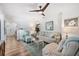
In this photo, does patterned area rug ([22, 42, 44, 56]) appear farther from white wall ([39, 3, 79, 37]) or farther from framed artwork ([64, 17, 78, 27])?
framed artwork ([64, 17, 78, 27])

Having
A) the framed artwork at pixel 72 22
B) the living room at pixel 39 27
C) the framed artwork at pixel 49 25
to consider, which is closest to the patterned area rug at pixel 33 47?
the living room at pixel 39 27

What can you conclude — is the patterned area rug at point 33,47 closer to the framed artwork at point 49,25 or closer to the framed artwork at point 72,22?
the framed artwork at point 49,25

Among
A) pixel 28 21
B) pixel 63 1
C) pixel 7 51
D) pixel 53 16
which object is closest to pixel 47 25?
pixel 53 16

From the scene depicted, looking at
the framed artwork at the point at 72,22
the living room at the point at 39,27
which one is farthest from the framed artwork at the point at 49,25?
the framed artwork at the point at 72,22

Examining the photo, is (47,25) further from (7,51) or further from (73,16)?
(7,51)

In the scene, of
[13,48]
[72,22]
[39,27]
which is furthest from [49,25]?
[13,48]

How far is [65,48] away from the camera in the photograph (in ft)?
6.79

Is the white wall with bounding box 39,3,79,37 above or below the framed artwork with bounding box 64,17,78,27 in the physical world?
above

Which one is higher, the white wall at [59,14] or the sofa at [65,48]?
the white wall at [59,14]

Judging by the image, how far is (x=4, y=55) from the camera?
207cm

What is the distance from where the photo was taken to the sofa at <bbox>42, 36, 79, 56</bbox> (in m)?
2.06

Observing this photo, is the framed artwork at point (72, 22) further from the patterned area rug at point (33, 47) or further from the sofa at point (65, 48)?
the patterned area rug at point (33, 47)

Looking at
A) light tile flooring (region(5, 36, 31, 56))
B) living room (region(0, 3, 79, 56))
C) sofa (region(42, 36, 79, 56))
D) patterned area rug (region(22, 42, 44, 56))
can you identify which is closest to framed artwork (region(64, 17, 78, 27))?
living room (region(0, 3, 79, 56))

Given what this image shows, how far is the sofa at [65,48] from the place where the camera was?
206cm
